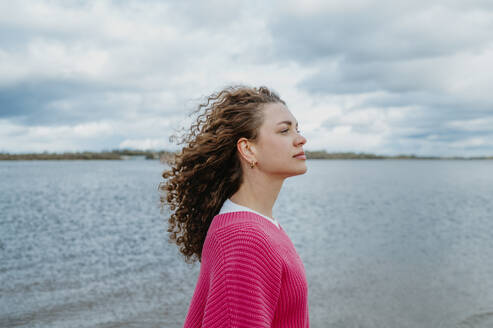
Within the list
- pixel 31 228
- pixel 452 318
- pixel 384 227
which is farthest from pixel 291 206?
pixel 452 318

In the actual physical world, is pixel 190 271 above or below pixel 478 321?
above

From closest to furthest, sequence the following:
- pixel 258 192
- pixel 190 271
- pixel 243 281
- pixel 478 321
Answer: pixel 243 281, pixel 258 192, pixel 478 321, pixel 190 271

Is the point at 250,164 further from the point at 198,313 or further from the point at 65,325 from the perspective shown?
the point at 65,325

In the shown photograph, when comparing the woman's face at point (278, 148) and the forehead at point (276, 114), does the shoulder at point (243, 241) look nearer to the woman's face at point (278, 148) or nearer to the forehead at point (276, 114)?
the woman's face at point (278, 148)

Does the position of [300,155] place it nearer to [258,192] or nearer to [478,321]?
[258,192]

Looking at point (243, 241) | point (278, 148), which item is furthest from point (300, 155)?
point (243, 241)

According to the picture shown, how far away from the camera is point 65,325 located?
838 cm

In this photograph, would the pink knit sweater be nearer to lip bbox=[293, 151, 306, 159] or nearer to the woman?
the woman

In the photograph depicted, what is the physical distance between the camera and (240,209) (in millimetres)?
2199

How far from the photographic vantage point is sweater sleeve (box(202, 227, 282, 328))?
1.75 metres

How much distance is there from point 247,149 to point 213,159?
0.69 ft

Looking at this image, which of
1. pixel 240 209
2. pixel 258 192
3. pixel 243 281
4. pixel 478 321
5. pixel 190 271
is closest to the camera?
pixel 243 281

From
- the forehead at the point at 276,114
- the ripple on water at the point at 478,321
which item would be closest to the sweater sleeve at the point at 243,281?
the forehead at the point at 276,114

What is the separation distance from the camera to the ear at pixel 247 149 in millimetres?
2285
